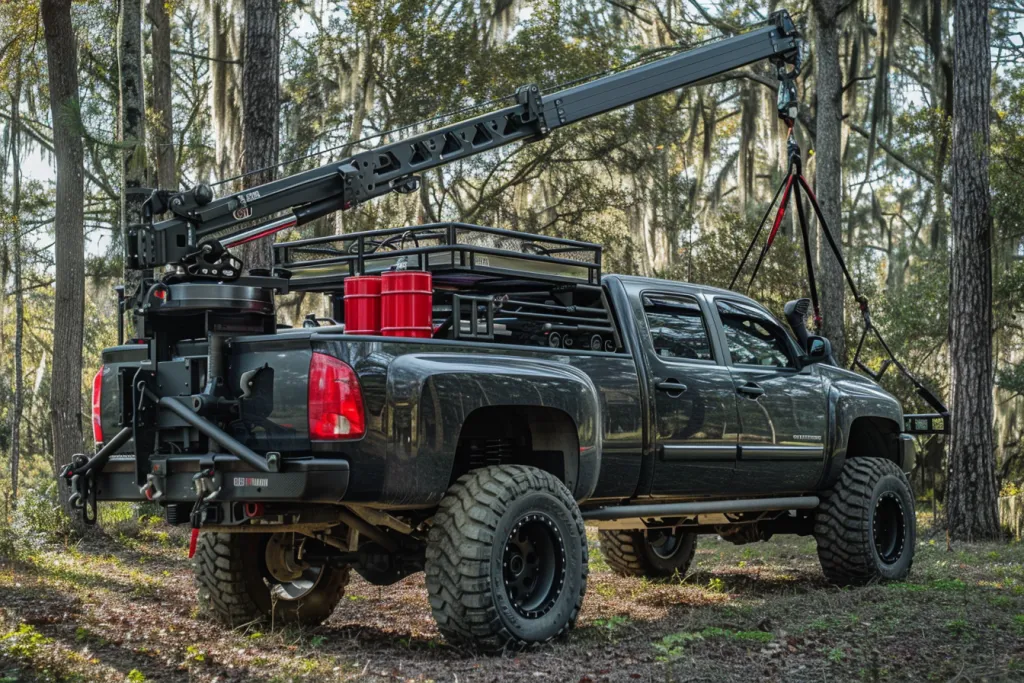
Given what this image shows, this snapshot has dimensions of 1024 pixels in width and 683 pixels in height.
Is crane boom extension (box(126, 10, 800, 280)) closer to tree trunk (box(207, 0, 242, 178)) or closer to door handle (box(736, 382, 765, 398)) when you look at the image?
door handle (box(736, 382, 765, 398))

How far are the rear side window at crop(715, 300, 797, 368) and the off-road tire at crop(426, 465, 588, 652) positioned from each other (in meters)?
2.49

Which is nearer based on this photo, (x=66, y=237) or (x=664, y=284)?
(x=664, y=284)

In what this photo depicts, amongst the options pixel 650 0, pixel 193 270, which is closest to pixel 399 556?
pixel 193 270

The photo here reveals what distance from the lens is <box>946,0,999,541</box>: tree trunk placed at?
40.5ft

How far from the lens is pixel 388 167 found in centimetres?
727

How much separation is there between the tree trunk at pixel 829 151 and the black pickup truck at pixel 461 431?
7.63m

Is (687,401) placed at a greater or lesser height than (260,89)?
lesser

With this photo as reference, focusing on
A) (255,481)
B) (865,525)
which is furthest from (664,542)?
(255,481)

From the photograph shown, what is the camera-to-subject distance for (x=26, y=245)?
72.9ft

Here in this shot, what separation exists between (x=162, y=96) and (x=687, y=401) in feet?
46.3

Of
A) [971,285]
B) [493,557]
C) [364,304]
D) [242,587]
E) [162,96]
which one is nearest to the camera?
[493,557]

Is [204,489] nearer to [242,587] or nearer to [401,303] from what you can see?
[401,303]

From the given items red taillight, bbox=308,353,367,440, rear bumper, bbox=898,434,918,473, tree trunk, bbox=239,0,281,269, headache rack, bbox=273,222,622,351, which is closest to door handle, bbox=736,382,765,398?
headache rack, bbox=273,222,622,351

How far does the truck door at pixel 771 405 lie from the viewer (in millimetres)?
7594
